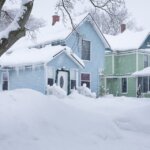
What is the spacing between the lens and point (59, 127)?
9836 mm

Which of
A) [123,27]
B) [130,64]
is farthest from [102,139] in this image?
[123,27]

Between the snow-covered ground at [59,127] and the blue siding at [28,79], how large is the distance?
15157 mm

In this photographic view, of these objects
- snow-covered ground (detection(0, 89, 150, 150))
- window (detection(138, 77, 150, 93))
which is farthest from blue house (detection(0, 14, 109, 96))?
snow-covered ground (detection(0, 89, 150, 150))

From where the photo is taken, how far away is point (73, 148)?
28.5 ft

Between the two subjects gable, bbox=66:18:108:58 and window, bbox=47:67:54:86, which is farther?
gable, bbox=66:18:108:58

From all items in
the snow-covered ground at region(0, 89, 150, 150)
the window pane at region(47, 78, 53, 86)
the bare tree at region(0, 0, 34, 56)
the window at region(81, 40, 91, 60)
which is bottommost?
the snow-covered ground at region(0, 89, 150, 150)

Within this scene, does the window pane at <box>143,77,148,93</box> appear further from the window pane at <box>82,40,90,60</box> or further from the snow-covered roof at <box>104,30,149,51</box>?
the window pane at <box>82,40,90,60</box>

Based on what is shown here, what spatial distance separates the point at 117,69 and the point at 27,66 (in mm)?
15710

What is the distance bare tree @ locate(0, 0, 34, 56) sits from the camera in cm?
812

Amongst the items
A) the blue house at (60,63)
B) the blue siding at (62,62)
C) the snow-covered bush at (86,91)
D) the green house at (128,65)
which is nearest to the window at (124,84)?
the green house at (128,65)

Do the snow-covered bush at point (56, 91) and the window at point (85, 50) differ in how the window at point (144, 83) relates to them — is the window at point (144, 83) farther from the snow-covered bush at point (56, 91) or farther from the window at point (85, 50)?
the snow-covered bush at point (56, 91)

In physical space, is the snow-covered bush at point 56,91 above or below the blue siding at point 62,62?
below

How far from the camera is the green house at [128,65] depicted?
1537 inches

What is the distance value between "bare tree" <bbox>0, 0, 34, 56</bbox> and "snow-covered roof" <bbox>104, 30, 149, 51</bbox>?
31112mm
